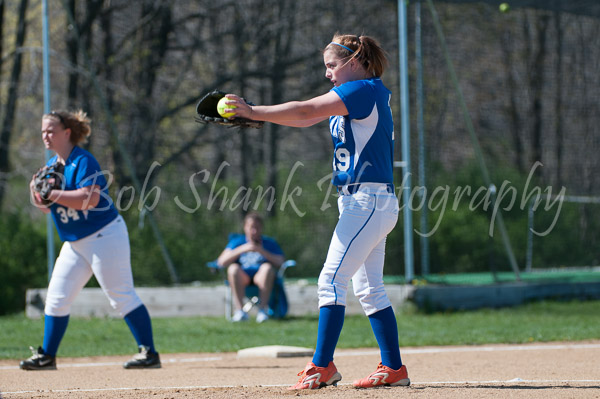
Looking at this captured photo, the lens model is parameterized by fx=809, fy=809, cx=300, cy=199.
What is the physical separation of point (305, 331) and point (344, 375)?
309 centimetres

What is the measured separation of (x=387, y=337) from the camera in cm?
448

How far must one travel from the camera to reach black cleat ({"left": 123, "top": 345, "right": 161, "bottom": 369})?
5930 mm

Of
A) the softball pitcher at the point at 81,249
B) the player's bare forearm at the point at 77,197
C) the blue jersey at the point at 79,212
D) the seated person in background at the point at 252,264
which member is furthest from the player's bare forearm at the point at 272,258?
the player's bare forearm at the point at 77,197

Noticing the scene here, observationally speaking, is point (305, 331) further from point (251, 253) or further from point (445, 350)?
point (445, 350)

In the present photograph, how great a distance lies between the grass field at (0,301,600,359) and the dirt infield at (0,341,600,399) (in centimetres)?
38

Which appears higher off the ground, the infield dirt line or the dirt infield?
the dirt infield

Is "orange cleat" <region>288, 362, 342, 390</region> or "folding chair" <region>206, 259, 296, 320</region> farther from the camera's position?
"folding chair" <region>206, 259, 296, 320</region>

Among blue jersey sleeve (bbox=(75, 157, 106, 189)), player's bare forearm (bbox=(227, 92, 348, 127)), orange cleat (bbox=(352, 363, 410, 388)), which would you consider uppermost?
player's bare forearm (bbox=(227, 92, 348, 127))

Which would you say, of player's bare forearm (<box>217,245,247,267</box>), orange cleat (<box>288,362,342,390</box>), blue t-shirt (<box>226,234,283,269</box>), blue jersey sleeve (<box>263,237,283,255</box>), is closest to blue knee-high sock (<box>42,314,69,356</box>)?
orange cleat (<box>288,362,342,390</box>)

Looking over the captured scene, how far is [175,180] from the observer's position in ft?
38.8

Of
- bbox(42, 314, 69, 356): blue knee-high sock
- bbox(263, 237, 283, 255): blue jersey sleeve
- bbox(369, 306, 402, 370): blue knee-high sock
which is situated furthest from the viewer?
bbox(263, 237, 283, 255): blue jersey sleeve

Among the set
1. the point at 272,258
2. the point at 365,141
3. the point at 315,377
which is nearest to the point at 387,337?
the point at 315,377

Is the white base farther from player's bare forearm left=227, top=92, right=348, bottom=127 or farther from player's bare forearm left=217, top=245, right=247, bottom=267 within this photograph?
player's bare forearm left=227, top=92, right=348, bottom=127

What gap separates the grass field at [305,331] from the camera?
25.0 ft
